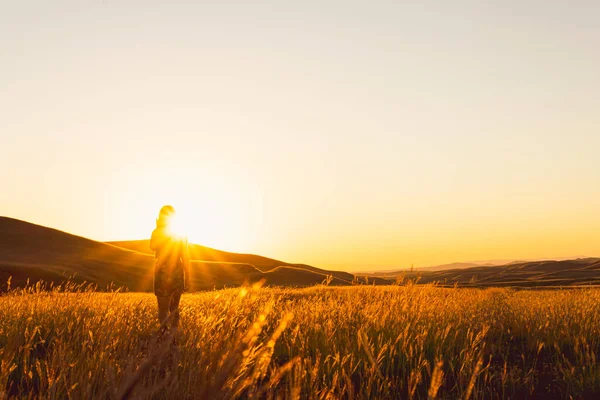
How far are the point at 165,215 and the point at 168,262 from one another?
3.25ft

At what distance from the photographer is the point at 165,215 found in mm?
9562

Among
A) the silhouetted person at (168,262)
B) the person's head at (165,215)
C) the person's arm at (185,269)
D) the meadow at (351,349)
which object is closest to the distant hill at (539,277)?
the meadow at (351,349)

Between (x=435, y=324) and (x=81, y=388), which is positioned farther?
(x=435, y=324)

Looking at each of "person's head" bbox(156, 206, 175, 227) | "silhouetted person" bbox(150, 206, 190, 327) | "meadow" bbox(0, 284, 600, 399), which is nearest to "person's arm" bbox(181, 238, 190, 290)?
"silhouetted person" bbox(150, 206, 190, 327)

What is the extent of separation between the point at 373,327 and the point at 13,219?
63.5 metres

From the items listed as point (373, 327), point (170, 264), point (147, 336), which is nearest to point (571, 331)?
point (373, 327)

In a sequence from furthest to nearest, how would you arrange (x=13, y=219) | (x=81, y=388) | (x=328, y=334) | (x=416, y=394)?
(x=13, y=219) < (x=328, y=334) < (x=416, y=394) < (x=81, y=388)

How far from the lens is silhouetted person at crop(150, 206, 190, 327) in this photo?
9422 mm

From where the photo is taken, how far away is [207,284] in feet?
160

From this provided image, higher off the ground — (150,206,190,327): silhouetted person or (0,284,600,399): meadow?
(150,206,190,327): silhouetted person

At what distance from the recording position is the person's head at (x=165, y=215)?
31.3ft

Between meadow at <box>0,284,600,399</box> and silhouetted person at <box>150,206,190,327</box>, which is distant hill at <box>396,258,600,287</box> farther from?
silhouetted person at <box>150,206,190,327</box>

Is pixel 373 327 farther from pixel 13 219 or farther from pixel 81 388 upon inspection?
pixel 13 219

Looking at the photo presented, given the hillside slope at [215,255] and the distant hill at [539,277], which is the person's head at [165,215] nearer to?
the distant hill at [539,277]
